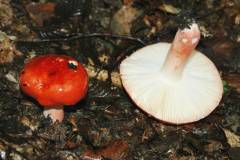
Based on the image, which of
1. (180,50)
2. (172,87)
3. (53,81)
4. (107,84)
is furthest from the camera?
(107,84)

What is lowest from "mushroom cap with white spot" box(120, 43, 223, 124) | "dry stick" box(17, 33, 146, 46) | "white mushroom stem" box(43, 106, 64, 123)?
"white mushroom stem" box(43, 106, 64, 123)

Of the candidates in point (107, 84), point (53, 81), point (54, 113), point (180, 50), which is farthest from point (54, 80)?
point (180, 50)

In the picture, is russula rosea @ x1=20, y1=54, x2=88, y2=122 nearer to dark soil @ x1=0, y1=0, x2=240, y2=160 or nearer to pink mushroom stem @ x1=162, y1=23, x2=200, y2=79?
dark soil @ x1=0, y1=0, x2=240, y2=160

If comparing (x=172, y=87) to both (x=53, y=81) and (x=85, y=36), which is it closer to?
(x=85, y=36)

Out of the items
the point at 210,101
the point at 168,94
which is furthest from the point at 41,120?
the point at 210,101

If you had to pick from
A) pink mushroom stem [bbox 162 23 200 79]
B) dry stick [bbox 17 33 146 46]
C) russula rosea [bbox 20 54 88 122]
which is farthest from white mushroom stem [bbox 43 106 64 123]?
pink mushroom stem [bbox 162 23 200 79]

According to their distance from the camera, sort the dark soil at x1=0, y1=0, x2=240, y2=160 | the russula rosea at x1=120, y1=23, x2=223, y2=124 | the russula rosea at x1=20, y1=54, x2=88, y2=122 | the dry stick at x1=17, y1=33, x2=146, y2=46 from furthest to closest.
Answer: the dry stick at x1=17, y1=33, x2=146, y2=46
the russula rosea at x1=120, y1=23, x2=223, y2=124
the dark soil at x1=0, y1=0, x2=240, y2=160
the russula rosea at x1=20, y1=54, x2=88, y2=122

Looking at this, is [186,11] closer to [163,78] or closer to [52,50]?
[163,78]
